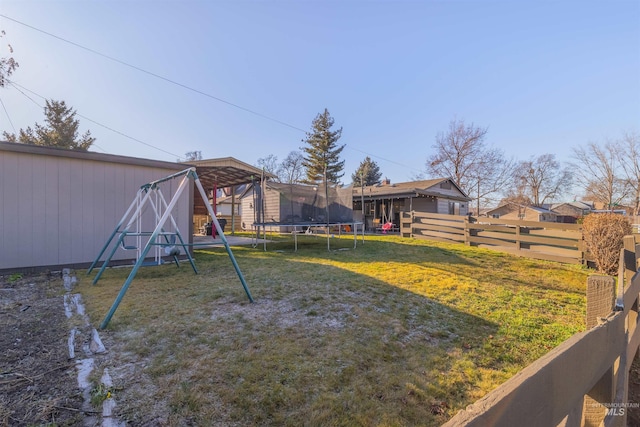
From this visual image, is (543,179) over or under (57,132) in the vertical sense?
under

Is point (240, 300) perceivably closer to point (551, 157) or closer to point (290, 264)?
point (290, 264)

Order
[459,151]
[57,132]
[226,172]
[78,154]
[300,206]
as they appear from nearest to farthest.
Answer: [78,154], [300,206], [226,172], [57,132], [459,151]

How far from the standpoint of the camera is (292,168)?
110ft


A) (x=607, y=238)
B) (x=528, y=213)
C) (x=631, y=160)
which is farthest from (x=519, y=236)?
(x=528, y=213)

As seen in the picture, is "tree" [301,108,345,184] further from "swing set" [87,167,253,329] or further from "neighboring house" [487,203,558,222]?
"swing set" [87,167,253,329]

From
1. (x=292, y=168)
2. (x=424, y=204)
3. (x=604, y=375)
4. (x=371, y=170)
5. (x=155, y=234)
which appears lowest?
(x=604, y=375)

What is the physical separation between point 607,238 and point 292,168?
29.7 meters

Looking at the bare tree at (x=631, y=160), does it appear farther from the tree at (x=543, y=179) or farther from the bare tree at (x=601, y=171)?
the tree at (x=543, y=179)

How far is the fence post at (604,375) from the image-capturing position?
1.33 meters

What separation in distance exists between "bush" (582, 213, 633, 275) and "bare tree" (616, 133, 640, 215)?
3144 cm

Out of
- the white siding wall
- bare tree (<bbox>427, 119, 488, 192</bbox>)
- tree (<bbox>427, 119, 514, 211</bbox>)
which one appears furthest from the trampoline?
bare tree (<bbox>427, 119, 488, 192</bbox>)

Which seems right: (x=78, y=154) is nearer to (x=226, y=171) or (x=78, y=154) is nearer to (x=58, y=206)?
(x=58, y=206)

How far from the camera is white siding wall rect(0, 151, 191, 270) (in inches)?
Answer: 206

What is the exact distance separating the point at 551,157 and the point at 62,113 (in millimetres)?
53271
